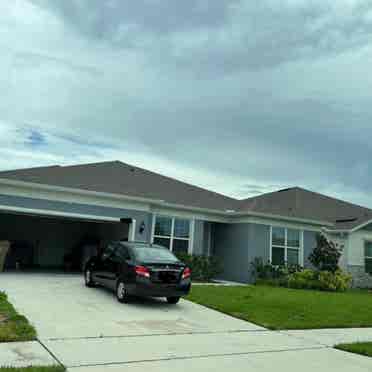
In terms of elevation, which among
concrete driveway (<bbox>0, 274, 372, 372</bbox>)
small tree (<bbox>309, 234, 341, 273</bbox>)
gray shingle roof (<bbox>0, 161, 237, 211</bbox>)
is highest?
gray shingle roof (<bbox>0, 161, 237, 211</bbox>)

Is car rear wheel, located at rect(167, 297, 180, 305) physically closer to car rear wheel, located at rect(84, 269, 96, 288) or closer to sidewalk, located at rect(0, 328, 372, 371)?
car rear wheel, located at rect(84, 269, 96, 288)

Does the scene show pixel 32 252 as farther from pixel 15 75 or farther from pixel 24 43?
pixel 24 43

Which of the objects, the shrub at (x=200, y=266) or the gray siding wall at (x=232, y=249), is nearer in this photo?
the shrub at (x=200, y=266)

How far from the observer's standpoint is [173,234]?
1886 cm

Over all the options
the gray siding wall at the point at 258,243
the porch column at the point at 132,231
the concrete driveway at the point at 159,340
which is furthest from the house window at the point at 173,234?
the concrete driveway at the point at 159,340

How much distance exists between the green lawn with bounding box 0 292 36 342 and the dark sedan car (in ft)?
9.36

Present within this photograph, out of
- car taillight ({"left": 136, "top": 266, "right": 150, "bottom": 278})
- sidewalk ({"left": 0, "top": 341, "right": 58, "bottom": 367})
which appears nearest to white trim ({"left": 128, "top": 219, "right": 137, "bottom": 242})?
car taillight ({"left": 136, "top": 266, "right": 150, "bottom": 278})

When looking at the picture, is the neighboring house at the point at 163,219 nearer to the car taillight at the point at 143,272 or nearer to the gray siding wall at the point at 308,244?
the gray siding wall at the point at 308,244

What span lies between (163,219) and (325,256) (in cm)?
775

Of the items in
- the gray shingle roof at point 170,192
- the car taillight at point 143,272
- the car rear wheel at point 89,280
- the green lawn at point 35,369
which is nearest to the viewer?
the green lawn at point 35,369

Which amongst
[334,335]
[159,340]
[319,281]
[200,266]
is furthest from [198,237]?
[159,340]

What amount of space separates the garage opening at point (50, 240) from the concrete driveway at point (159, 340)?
10.4 metres

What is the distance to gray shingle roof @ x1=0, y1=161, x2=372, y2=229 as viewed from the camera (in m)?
16.9

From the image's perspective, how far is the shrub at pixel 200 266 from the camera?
1791 centimetres
